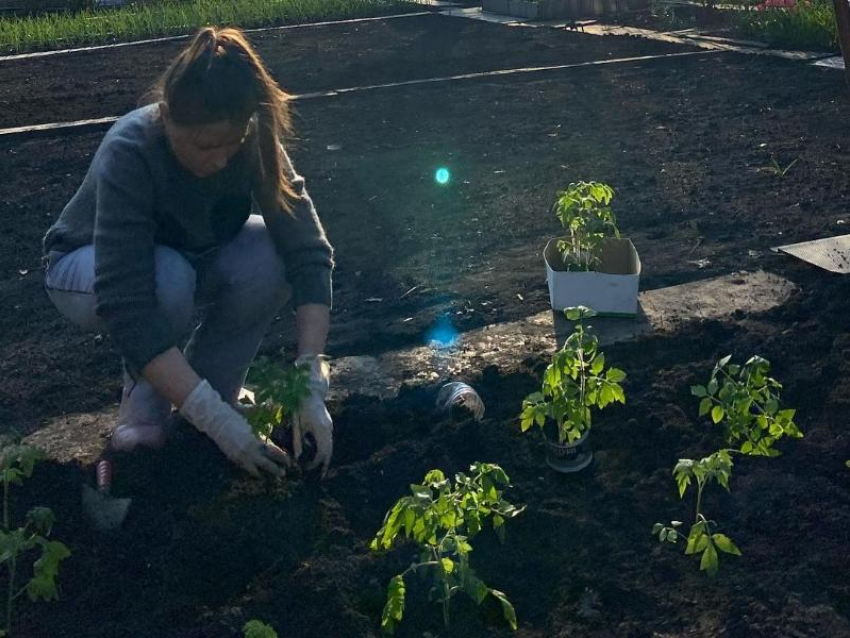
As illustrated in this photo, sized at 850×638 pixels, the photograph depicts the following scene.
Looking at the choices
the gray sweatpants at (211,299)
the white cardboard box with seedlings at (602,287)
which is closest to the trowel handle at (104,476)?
the gray sweatpants at (211,299)

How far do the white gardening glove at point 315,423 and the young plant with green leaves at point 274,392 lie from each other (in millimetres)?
48

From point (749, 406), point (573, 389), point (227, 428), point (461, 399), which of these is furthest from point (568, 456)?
point (227, 428)

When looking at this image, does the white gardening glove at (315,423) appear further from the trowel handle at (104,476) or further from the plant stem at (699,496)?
the plant stem at (699,496)

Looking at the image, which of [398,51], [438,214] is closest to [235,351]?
[438,214]

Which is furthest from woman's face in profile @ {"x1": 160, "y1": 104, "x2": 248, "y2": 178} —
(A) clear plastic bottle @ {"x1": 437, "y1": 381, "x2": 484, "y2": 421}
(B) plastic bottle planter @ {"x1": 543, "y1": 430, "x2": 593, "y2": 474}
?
(B) plastic bottle planter @ {"x1": 543, "y1": 430, "x2": 593, "y2": 474}

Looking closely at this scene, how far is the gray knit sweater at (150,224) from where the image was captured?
2.96 m

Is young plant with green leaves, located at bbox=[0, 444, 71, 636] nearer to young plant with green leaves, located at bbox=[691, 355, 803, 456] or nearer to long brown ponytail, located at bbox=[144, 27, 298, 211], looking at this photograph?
long brown ponytail, located at bbox=[144, 27, 298, 211]

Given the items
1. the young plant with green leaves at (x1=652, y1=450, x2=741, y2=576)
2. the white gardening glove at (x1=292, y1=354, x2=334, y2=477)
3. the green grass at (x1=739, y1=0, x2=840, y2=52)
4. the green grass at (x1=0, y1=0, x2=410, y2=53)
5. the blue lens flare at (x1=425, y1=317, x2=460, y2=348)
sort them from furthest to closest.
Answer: the green grass at (x1=0, y1=0, x2=410, y2=53) → the green grass at (x1=739, y1=0, x2=840, y2=52) → the blue lens flare at (x1=425, y1=317, x2=460, y2=348) → the white gardening glove at (x1=292, y1=354, x2=334, y2=477) → the young plant with green leaves at (x1=652, y1=450, x2=741, y2=576)

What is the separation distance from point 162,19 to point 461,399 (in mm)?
11146

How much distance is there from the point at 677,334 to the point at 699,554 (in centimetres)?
136

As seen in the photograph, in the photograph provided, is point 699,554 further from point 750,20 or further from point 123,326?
point 750,20

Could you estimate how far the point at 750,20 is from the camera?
10.2 meters

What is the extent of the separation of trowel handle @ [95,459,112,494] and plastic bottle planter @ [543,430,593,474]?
1221mm

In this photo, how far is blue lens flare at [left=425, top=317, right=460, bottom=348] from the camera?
Result: 409cm
